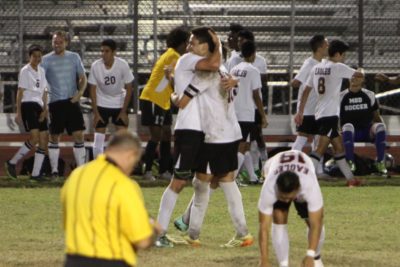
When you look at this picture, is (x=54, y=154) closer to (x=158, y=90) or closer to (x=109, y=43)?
(x=109, y=43)

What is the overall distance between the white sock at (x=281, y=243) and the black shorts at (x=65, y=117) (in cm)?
946

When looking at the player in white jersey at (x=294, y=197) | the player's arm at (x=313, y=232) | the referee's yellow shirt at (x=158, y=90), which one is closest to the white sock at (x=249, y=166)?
the referee's yellow shirt at (x=158, y=90)

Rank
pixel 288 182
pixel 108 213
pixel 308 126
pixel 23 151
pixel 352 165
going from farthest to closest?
pixel 352 165
pixel 23 151
pixel 308 126
pixel 288 182
pixel 108 213

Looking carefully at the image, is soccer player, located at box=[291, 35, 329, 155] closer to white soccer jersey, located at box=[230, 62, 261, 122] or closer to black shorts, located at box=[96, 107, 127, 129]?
white soccer jersey, located at box=[230, 62, 261, 122]

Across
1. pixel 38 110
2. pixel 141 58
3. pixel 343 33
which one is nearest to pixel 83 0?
pixel 141 58

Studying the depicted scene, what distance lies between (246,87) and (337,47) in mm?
1483

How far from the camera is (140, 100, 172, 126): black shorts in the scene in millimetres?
18922

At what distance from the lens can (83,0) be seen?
2634 cm

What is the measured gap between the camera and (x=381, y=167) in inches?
803

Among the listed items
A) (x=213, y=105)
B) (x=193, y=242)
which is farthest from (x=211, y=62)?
(x=193, y=242)

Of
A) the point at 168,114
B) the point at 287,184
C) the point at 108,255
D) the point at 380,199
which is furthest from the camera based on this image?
the point at 168,114

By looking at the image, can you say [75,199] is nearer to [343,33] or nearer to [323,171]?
[323,171]

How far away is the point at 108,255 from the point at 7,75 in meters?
16.4

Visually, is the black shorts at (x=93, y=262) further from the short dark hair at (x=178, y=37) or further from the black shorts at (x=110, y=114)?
the black shorts at (x=110, y=114)
